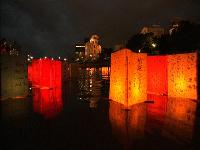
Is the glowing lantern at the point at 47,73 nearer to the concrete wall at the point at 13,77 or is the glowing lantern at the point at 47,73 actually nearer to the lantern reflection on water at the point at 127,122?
the concrete wall at the point at 13,77

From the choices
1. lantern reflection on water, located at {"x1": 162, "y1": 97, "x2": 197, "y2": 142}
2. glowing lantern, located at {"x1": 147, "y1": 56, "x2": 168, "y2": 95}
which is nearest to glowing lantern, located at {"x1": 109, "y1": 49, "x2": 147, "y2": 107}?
lantern reflection on water, located at {"x1": 162, "y1": 97, "x2": 197, "y2": 142}

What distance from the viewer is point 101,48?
74625 millimetres

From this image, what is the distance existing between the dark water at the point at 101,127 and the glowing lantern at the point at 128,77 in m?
0.72

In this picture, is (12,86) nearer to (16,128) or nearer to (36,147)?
(16,128)

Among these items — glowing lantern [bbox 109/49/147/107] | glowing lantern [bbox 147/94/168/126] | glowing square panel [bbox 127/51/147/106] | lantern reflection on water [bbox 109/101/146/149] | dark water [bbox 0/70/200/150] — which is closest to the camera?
dark water [bbox 0/70/200/150]

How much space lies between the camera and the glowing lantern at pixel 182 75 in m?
13.6

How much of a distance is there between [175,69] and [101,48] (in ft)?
200

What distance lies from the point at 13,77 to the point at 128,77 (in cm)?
823

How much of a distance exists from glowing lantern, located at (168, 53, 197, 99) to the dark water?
244cm

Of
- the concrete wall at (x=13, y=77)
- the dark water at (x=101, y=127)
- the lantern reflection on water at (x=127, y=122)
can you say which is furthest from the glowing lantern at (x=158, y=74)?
the concrete wall at (x=13, y=77)

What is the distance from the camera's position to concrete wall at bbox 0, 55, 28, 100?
1435cm

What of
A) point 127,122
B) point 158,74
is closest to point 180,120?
point 127,122

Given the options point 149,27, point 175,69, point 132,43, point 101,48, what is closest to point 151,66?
point 175,69

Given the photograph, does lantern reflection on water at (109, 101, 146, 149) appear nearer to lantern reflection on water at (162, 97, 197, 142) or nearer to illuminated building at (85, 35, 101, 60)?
lantern reflection on water at (162, 97, 197, 142)
